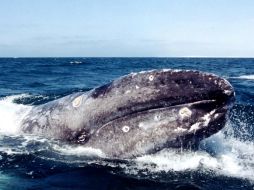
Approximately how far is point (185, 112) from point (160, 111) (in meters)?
0.42

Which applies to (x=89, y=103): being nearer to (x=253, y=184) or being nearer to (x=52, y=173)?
(x=52, y=173)

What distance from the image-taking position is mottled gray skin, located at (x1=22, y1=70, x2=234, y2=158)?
6438mm

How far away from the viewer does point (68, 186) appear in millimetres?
6027

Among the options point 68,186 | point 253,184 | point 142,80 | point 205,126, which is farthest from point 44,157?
point 253,184

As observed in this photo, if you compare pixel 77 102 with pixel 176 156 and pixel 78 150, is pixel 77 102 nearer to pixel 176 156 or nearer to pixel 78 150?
pixel 78 150

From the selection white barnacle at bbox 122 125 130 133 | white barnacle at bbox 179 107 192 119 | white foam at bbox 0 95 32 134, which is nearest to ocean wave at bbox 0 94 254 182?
white barnacle at bbox 122 125 130 133

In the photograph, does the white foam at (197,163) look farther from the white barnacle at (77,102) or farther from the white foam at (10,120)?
the white foam at (10,120)

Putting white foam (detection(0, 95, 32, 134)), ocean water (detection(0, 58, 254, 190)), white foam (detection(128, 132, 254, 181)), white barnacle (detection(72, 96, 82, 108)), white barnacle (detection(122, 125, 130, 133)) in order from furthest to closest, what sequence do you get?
white foam (detection(0, 95, 32, 134))
white barnacle (detection(72, 96, 82, 108))
white barnacle (detection(122, 125, 130, 133))
white foam (detection(128, 132, 254, 181))
ocean water (detection(0, 58, 254, 190))

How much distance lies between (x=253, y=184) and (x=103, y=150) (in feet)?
8.29

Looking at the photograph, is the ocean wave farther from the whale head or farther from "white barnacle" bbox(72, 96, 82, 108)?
"white barnacle" bbox(72, 96, 82, 108)

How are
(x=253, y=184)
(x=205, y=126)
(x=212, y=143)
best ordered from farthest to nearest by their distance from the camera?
(x=212, y=143)
(x=205, y=126)
(x=253, y=184)

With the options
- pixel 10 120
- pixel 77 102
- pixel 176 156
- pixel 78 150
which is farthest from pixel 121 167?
pixel 10 120

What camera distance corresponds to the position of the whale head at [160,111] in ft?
21.1

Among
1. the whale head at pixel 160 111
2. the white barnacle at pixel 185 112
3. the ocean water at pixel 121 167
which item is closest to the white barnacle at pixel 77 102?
the whale head at pixel 160 111
